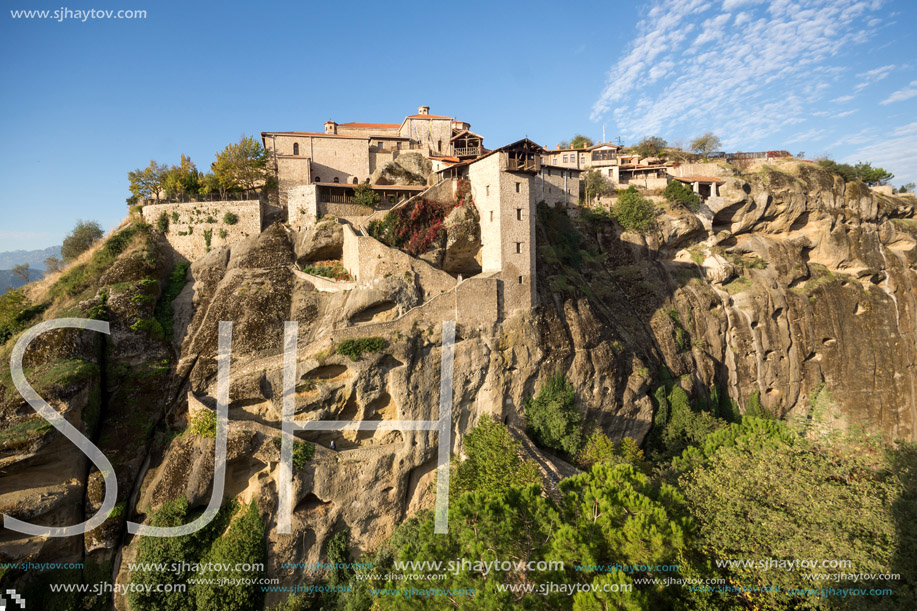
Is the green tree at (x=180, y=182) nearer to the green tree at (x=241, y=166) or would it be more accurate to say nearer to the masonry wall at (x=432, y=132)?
the green tree at (x=241, y=166)

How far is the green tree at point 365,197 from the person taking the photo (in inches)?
1369

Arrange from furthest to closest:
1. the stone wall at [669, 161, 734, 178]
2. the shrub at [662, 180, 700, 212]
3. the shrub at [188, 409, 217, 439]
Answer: the stone wall at [669, 161, 734, 178], the shrub at [662, 180, 700, 212], the shrub at [188, 409, 217, 439]

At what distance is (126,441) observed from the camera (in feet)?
79.1

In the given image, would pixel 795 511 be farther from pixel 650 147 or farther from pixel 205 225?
pixel 650 147

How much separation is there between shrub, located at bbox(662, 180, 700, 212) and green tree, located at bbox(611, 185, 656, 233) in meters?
3.96

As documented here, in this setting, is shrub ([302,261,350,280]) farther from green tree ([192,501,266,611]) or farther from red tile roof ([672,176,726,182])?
red tile roof ([672,176,726,182])

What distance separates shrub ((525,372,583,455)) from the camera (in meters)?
28.2

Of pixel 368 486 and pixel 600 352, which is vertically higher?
pixel 600 352

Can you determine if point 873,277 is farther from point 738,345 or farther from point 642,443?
point 642,443

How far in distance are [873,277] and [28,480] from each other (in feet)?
244

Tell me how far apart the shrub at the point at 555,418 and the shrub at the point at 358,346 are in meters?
10.3

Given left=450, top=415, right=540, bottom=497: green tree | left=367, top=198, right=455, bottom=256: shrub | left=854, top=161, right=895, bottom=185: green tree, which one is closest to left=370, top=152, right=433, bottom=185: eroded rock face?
left=367, top=198, right=455, bottom=256: shrub

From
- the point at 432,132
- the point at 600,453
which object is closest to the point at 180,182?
the point at 432,132

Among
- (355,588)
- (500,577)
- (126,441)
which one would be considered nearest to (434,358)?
(355,588)
